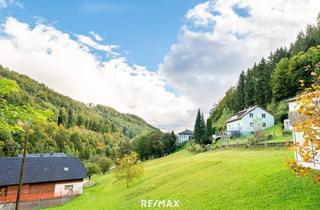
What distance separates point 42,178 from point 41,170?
1.99 meters

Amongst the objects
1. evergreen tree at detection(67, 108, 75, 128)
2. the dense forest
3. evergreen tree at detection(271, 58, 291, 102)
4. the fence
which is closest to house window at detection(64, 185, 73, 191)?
the fence

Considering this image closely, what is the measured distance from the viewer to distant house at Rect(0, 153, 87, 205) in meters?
36.1

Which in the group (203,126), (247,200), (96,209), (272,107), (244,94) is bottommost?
(96,209)

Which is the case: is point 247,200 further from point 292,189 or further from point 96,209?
point 96,209

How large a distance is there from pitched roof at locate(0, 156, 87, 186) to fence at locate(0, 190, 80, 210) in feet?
5.38

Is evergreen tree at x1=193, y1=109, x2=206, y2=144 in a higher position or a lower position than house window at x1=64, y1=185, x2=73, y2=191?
higher

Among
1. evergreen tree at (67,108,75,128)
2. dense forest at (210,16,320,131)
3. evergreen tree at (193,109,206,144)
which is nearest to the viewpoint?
dense forest at (210,16,320,131)

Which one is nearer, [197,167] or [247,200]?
[247,200]

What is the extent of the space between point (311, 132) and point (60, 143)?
366 feet

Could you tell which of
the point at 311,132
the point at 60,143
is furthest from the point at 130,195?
the point at 60,143

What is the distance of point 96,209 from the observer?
27.4 m

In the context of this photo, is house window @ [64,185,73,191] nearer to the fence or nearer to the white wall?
the white wall

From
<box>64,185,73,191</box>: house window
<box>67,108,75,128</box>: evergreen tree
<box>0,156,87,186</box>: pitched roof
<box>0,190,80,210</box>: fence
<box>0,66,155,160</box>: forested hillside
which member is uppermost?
<box>67,108,75,128</box>: evergreen tree

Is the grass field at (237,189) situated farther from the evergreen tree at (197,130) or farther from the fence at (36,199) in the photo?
the evergreen tree at (197,130)
